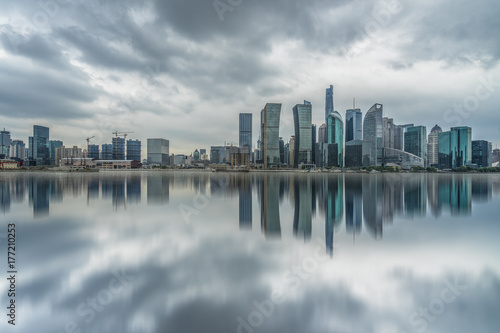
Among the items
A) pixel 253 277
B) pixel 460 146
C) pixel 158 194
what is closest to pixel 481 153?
pixel 460 146

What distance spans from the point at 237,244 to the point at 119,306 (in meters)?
5.65

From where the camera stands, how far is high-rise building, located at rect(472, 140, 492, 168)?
627ft

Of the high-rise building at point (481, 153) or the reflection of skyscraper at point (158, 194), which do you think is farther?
the high-rise building at point (481, 153)

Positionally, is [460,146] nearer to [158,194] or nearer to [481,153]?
[481,153]

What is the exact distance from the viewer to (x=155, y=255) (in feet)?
32.0

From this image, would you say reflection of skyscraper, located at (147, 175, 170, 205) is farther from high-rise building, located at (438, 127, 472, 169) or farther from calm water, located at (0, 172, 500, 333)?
high-rise building, located at (438, 127, 472, 169)

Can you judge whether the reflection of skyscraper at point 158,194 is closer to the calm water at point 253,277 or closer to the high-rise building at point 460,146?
the calm water at point 253,277

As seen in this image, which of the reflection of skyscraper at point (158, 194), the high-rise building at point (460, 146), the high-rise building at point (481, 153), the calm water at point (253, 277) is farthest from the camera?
the high-rise building at point (481, 153)

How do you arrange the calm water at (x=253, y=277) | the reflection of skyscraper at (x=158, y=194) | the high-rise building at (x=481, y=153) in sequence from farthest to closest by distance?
the high-rise building at (x=481, y=153), the reflection of skyscraper at (x=158, y=194), the calm water at (x=253, y=277)

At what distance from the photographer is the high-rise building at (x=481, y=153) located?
627ft

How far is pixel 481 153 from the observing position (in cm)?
19138

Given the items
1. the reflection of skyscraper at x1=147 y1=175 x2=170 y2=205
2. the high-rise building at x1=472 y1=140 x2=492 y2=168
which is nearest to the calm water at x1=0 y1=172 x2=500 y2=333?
the reflection of skyscraper at x1=147 y1=175 x2=170 y2=205

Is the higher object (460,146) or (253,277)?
(460,146)

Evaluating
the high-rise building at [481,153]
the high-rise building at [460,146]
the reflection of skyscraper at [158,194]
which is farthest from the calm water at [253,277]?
the high-rise building at [481,153]
